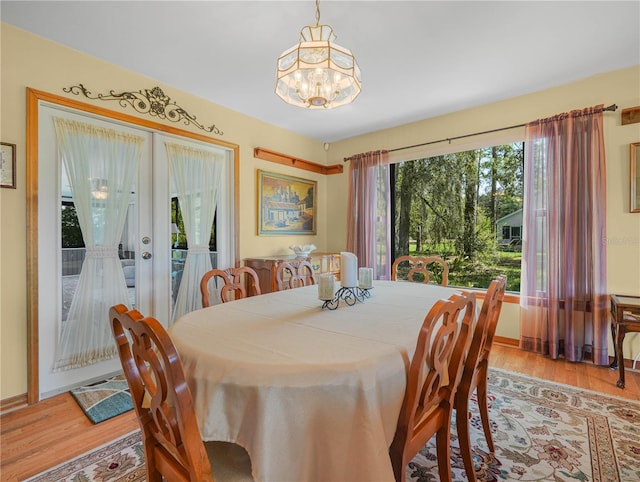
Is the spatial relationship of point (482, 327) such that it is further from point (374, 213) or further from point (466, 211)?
point (374, 213)

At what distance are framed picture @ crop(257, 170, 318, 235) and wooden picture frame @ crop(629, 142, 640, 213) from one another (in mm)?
3411

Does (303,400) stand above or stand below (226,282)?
below

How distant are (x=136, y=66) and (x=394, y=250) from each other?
11.5 ft

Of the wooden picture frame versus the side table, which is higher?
the wooden picture frame

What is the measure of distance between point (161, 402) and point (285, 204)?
344 cm

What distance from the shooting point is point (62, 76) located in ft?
7.68

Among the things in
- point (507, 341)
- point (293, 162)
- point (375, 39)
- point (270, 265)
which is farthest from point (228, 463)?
point (293, 162)

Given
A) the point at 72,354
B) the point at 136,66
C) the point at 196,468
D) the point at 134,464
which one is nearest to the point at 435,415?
the point at 196,468

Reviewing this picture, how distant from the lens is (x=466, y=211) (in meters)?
3.70

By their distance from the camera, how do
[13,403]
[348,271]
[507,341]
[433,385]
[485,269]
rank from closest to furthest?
1. [433,385]
2. [348,271]
3. [13,403]
4. [507,341]
5. [485,269]

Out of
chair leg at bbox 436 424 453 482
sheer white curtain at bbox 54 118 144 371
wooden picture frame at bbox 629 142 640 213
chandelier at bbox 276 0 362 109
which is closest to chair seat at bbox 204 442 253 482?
chair leg at bbox 436 424 453 482

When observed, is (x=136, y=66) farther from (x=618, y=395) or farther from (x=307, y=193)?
(x=618, y=395)

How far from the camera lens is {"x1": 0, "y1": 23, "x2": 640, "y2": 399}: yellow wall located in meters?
2.13

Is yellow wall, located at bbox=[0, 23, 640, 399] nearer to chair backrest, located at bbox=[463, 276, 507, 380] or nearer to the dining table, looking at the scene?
the dining table
